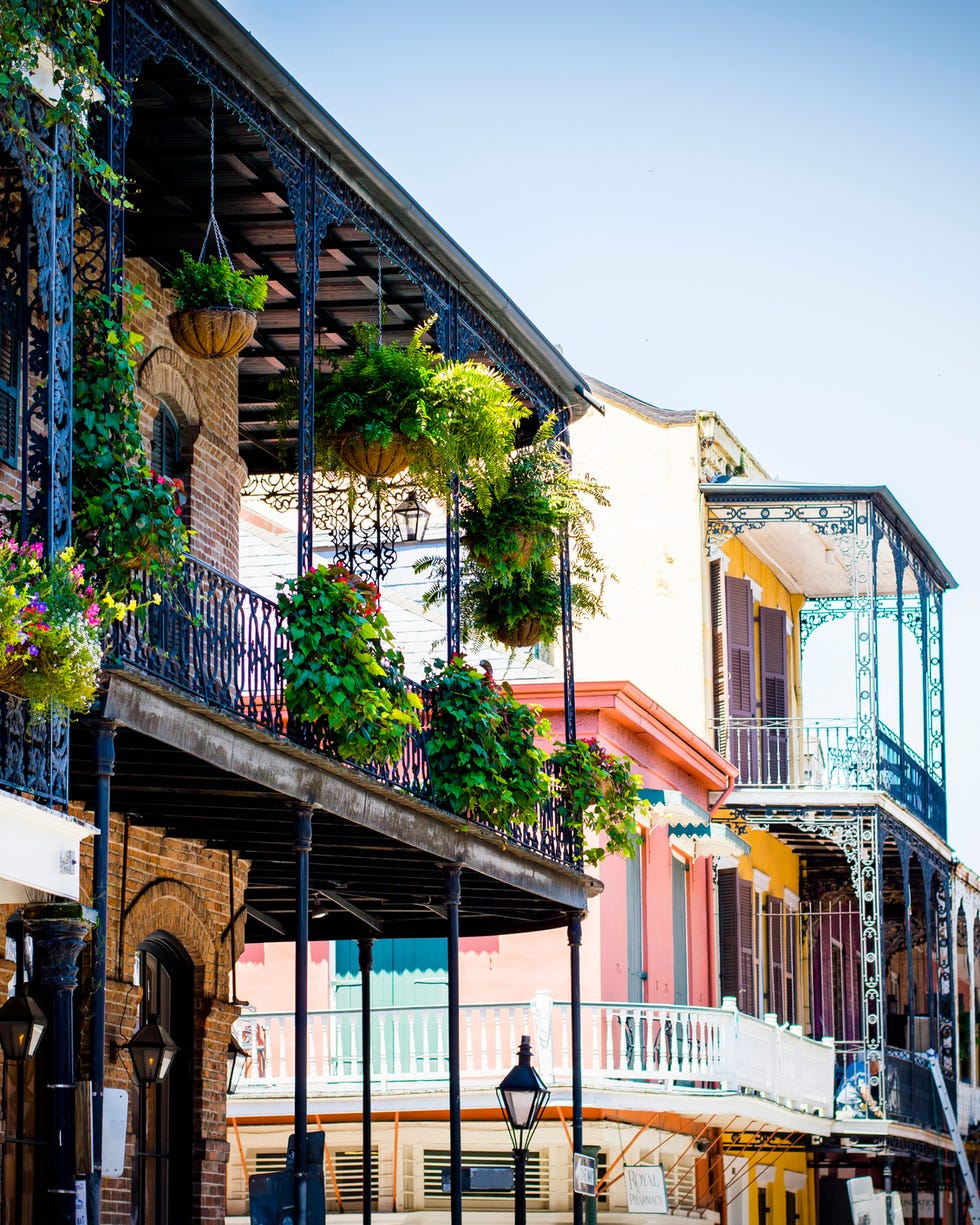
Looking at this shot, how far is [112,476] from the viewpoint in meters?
10.3

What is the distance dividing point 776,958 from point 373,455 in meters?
15.6

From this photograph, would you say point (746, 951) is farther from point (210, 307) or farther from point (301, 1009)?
point (210, 307)

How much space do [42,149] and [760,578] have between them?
2075 centimetres

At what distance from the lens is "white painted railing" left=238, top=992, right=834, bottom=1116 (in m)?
20.1

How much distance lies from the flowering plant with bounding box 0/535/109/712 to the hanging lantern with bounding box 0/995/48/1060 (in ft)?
7.99

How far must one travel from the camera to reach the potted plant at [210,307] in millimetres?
13289

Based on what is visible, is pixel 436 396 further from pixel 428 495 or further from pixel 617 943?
pixel 617 943

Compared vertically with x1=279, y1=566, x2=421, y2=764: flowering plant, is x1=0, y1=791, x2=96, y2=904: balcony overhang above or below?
below

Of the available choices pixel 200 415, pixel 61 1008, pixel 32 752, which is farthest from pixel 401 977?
pixel 61 1008

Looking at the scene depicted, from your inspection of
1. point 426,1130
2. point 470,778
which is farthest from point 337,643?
point 426,1130

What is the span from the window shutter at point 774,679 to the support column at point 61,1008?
19.6 metres

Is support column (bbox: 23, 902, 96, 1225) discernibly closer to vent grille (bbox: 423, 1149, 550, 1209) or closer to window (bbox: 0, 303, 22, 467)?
window (bbox: 0, 303, 22, 467)

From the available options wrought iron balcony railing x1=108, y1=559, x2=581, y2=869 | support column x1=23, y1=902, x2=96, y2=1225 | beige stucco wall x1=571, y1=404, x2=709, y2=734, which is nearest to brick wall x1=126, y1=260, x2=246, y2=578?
wrought iron balcony railing x1=108, y1=559, x2=581, y2=869

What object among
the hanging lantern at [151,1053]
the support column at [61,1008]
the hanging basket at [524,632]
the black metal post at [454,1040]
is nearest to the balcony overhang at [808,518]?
the hanging basket at [524,632]
